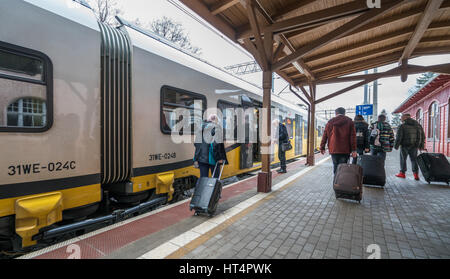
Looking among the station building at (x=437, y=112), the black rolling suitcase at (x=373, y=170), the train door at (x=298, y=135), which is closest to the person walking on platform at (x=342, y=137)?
the black rolling suitcase at (x=373, y=170)

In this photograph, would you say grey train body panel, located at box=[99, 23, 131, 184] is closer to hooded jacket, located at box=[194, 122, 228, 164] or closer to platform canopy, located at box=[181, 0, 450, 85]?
hooded jacket, located at box=[194, 122, 228, 164]

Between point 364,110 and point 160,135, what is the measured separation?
1683cm

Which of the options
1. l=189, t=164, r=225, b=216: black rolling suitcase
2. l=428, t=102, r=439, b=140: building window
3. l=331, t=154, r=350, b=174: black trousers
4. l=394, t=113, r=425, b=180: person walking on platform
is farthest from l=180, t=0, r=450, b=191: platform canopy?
l=428, t=102, r=439, b=140: building window

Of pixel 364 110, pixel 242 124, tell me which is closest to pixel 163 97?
pixel 242 124

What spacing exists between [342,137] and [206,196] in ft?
11.4

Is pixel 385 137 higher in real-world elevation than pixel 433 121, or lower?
lower

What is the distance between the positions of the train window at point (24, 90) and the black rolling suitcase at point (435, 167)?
Answer: 8.30 metres

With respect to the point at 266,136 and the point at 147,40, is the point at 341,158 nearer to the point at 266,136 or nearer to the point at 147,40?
the point at 266,136

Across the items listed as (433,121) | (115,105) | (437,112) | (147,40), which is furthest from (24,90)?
(433,121)

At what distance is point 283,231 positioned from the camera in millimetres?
3061

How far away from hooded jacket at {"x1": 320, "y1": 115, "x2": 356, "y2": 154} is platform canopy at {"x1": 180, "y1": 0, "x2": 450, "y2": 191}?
1564 mm

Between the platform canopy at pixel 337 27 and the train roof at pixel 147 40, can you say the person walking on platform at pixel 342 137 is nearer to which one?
the platform canopy at pixel 337 27

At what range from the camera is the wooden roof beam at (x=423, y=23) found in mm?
4172
